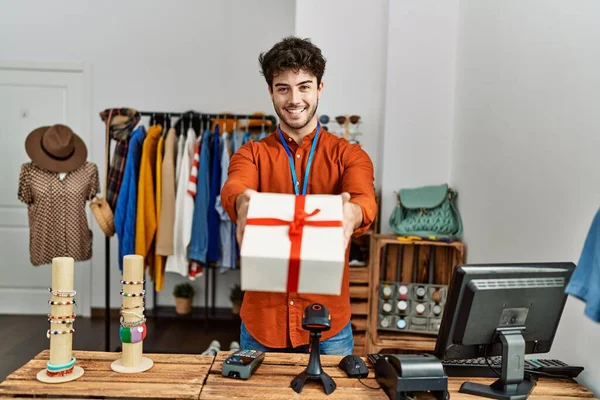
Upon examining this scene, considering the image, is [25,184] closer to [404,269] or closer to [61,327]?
[61,327]

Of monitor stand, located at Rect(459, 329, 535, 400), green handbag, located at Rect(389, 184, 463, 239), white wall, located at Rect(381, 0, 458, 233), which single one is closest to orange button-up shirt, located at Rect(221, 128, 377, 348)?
monitor stand, located at Rect(459, 329, 535, 400)

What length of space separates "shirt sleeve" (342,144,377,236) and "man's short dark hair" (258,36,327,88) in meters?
0.30

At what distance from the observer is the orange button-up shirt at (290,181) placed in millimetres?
1695

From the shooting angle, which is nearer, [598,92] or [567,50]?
[598,92]

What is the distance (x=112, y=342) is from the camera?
3.84m

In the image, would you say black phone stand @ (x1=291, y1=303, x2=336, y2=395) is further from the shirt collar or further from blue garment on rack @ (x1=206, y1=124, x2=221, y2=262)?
blue garment on rack @ (x1=206, y1=124, x2=221, y2=262)

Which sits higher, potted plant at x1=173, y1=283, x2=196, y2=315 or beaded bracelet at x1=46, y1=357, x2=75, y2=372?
beaded bracelet at x1=46, y1=357, x2=75, y2=372

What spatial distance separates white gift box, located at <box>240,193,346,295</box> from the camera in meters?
1.17

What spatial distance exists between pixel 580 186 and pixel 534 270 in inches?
19.7

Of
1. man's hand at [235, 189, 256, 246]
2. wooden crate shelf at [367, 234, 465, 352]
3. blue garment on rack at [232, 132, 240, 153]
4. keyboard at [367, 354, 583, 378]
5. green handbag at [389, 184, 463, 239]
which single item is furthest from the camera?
blue garment on rack at [232, 132, 240, 153]

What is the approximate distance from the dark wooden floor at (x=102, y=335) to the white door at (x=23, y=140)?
19 cm

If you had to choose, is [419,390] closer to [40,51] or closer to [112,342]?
[112,342]

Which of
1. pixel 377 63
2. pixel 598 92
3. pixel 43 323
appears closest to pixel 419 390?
pixel 598 92

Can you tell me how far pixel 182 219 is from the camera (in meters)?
3.53
